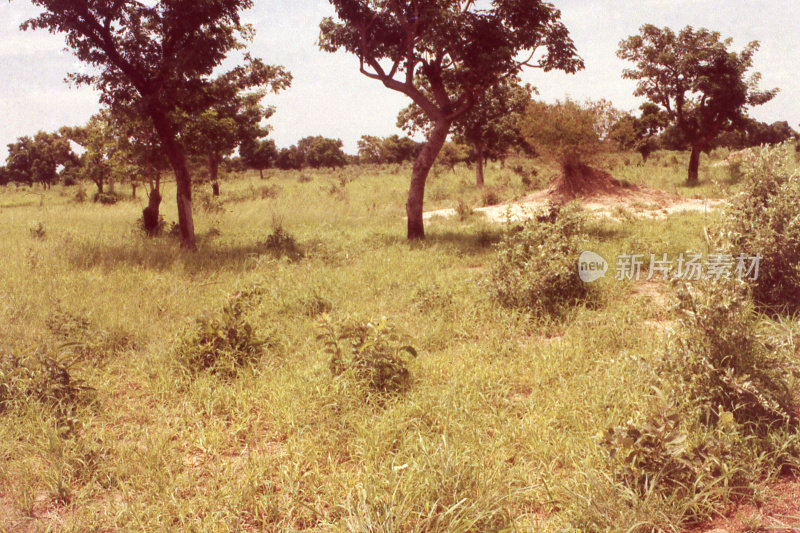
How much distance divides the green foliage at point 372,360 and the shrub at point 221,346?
949 millimetres

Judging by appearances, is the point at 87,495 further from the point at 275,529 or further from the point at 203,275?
the point at 203,275

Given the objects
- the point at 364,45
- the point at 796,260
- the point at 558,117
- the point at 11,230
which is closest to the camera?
the point at 796,260

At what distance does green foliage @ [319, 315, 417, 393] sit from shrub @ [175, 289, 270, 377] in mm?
949

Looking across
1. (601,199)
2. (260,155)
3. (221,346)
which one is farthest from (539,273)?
(260,155)

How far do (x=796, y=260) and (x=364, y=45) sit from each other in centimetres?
942

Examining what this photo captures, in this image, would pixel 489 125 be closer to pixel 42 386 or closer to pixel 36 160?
pixel 42 386

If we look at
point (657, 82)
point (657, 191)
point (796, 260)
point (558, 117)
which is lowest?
point (796, 260)

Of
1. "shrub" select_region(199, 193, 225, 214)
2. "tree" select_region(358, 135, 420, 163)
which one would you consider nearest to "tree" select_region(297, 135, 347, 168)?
"tree" select_region(358, 135, 420, 163)

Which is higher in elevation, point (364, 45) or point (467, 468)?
point (364, 45)

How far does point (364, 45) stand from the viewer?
36.3ft

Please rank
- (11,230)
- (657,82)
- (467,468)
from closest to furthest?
(467,468) → (11,230) → (657,82)

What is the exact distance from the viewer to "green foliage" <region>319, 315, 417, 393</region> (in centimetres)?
382

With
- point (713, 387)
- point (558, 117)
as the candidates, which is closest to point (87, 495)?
point (713, 387)

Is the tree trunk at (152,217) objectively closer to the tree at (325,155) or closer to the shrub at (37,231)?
the shrub at (37,231)
